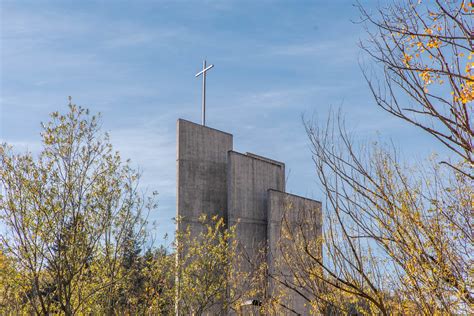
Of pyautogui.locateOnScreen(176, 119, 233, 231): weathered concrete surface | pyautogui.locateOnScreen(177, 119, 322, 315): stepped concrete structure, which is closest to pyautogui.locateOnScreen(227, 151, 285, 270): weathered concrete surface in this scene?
pyautogui.locateOnScreen(177, 119, 322, 315): stepped concrete structure

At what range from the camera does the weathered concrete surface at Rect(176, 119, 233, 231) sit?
57.0 ft

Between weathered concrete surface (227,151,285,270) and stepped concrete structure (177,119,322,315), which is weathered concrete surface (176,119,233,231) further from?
weathered concrete surface (227,151,285,270)

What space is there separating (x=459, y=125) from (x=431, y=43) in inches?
34.3

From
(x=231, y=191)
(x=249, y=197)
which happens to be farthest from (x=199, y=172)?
(x=249, y=197)

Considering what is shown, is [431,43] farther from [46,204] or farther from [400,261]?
[46,204]

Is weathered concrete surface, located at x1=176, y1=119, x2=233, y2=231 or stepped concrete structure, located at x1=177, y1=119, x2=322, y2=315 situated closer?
weathered concrete surface, located at x1=176, y1=119, x2=233, y2=231

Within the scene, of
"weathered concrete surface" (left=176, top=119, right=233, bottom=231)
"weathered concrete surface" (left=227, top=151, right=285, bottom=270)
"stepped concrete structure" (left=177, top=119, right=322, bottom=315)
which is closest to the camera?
"weathered concrete surface" (left=176, top=119, right=233, bottom=231)

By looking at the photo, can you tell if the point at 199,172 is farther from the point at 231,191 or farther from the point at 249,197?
the point at 249,197

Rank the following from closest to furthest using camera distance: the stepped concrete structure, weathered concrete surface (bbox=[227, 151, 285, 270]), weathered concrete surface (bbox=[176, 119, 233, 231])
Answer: weathered concrete surface (bbox=[176, 119, 233, 231])
the stepped concrete structure
weathered concrete surface (bbox=[227, 151, 285, 270])

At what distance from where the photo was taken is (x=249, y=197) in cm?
1894

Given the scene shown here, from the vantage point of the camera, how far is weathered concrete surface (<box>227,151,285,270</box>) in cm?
1836

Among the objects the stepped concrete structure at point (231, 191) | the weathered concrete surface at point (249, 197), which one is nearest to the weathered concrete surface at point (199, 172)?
the stepped concrete structure at point (231, 191)

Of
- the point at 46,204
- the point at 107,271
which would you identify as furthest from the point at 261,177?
the point at 46,204

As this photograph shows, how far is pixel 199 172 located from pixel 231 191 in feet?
3.94
